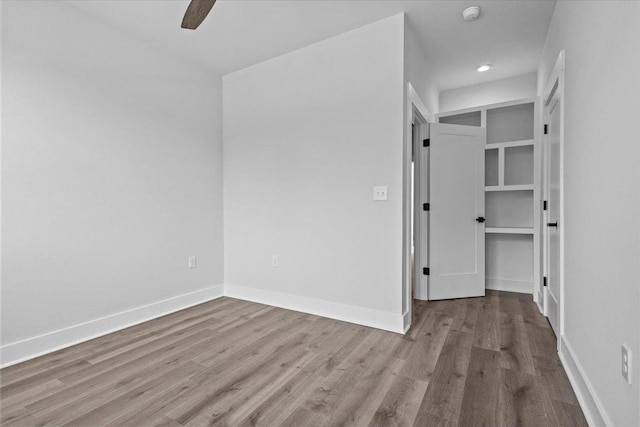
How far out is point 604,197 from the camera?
140 cm

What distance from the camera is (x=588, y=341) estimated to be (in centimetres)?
161

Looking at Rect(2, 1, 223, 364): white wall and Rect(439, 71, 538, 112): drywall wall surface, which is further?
Rect(439, 71, 538, 112): drywall wall surface

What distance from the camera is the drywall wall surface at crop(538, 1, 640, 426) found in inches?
44.6

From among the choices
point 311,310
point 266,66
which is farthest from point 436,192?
point 266,66

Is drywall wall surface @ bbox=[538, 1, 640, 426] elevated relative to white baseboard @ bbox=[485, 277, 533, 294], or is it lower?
elevated

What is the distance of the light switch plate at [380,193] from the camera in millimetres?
2666

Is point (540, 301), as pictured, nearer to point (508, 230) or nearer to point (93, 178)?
point (508, 230)

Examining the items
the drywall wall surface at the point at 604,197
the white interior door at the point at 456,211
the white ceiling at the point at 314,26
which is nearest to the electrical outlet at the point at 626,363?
the drywall wall surface at the point at 604,197

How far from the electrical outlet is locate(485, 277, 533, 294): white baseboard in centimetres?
284

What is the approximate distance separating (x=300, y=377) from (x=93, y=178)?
2.24m

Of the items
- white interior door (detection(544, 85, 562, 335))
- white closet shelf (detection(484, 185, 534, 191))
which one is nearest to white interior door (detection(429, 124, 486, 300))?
white closet shelf (detection(484, 185, 534, 191))

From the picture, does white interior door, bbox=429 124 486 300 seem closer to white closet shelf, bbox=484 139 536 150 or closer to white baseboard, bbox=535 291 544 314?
white closet shelf, bbox=484 139 536 150

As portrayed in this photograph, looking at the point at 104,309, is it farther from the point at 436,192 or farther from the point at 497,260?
the point at 497,260

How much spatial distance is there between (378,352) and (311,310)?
98 centimetres
